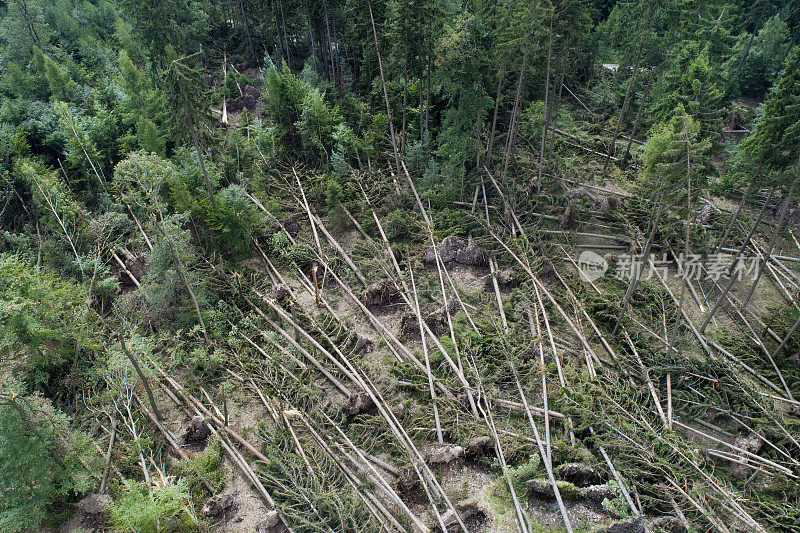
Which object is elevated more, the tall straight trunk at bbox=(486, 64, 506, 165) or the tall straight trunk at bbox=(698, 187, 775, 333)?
the tall straight trunk at bbox=(486, 64, 506, 165)

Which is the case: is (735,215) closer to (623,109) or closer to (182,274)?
(623,109)

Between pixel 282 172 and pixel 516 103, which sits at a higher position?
pixel 516 103

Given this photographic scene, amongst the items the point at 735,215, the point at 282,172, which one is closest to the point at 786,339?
the point at 735,215

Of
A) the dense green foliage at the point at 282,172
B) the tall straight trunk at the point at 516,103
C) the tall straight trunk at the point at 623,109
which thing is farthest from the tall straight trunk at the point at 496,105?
the tall straight trunk at the point at 623,109

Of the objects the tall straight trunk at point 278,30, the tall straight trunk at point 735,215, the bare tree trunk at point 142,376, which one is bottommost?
the bare tree trunk at point 142,376

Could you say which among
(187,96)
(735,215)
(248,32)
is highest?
(248,32)

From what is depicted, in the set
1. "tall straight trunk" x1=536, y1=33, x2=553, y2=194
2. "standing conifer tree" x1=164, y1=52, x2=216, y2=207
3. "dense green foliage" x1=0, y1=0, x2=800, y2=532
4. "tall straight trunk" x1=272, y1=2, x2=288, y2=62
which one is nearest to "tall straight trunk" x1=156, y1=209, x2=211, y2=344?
"dense green foliage" x1=0, y1=0, x2=800, y2=532

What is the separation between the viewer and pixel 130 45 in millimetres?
29734

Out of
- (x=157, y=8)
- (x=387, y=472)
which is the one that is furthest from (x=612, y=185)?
(x=157, y=8)

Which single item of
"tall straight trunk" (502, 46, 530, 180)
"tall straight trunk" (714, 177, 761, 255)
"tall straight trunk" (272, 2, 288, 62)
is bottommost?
"tall straight trunk" (714, 177, 761, 255)

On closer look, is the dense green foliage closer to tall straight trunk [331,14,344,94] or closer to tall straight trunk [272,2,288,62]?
tall straight trunk [272,2,288,62]

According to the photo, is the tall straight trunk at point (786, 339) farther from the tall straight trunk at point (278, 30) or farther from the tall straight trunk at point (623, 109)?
the tall straight trunk at point (278, 30)

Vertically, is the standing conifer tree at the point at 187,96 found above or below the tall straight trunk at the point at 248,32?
below

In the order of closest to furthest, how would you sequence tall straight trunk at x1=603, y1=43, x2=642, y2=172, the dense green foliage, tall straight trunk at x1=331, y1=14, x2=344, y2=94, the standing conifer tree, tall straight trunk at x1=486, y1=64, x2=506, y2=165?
the dense green foliage, the standing conifer tree, tall straight trunk at x1=486, y1=64, x2=506, y2=165, tall straight trunk at x1=603, y1=43, x2=642, y2=172, tall straight trunk at x1=331, y1=14, x2=344, y2=94
